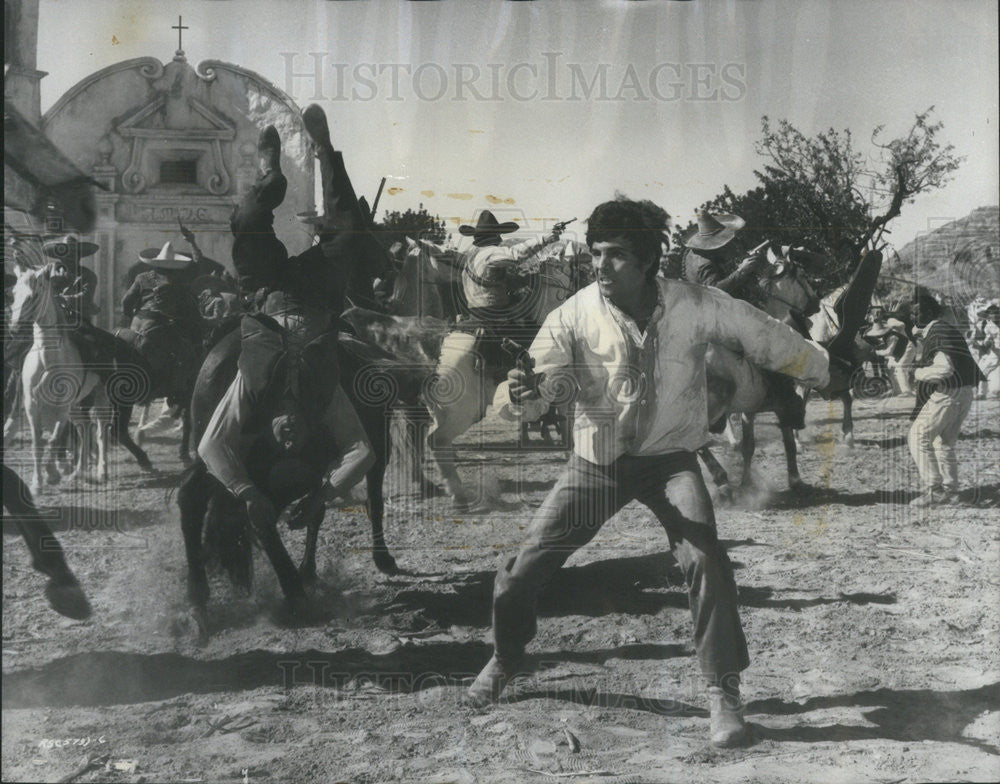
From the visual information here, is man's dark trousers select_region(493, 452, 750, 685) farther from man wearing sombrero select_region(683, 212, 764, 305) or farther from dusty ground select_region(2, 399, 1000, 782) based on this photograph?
man wearing sombrero select_region(683, 212, 764, 305)

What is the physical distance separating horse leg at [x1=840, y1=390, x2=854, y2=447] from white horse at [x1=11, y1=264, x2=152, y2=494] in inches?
142

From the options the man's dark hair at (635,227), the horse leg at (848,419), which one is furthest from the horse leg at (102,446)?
the horse leg at (848,419)

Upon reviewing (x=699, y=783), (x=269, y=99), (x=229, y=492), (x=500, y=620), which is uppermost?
(x=269, y=99)

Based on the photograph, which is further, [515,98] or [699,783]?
[515,98]

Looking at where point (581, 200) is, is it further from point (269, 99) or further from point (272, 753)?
point (272, 753)

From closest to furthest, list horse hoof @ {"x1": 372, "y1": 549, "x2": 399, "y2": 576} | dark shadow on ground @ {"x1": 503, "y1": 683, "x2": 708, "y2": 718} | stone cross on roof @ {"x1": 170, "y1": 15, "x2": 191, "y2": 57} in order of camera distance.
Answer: dark shadow on ground @ {"x1": 503, "y1": 683, "x2": 708, "y2": 718}
stone cross on roof @ {"x1": 170, "y1": 15, "x2": 191, "y2": 57}
horse hoof @ {"x1": 372, "y1": 549, "x2": 399, "y2": 576}

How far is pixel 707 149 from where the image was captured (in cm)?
524

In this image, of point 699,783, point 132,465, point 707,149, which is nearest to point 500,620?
point 699,783

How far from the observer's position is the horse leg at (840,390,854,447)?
17.4ft

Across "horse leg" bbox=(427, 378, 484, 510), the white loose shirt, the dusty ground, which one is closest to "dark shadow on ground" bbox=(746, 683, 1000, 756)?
the dusty ground

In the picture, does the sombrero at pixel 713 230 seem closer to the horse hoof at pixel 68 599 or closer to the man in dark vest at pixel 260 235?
the man in dark vest at pixel 260 235

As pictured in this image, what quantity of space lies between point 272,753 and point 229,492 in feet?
4.15

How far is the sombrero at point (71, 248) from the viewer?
16.8ft

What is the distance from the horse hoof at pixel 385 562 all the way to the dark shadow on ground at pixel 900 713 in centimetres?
187
